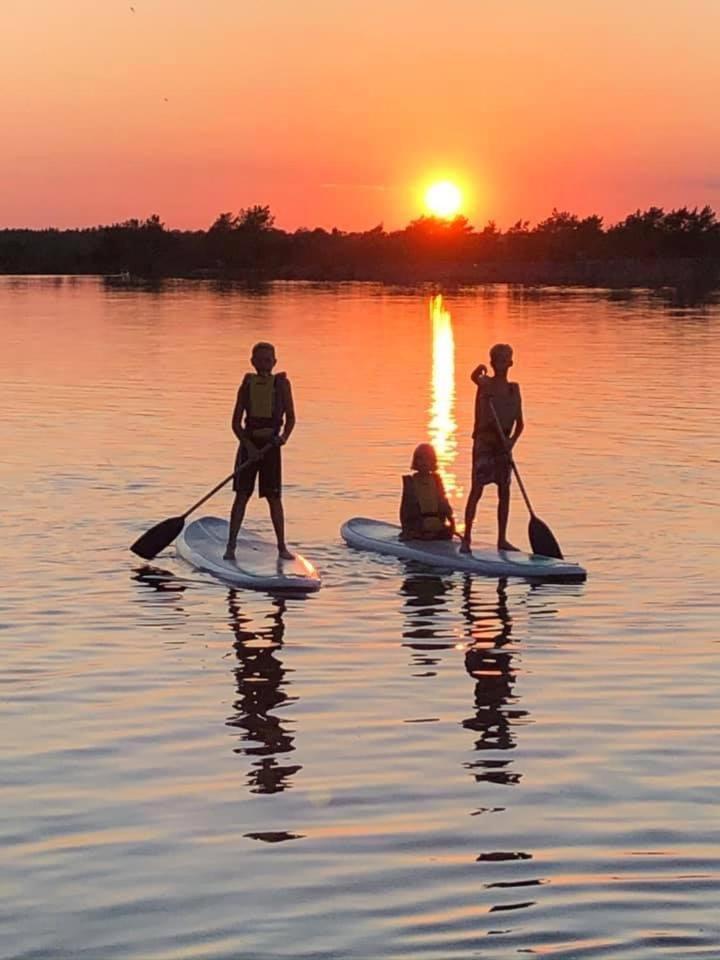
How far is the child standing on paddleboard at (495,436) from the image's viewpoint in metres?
14.4

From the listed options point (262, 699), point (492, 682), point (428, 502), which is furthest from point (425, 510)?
point (262, 699)

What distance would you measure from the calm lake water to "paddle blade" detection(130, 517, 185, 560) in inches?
6.0

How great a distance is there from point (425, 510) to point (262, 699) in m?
5.10

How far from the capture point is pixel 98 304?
7525 cm

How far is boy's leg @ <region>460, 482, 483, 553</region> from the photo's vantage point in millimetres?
14562

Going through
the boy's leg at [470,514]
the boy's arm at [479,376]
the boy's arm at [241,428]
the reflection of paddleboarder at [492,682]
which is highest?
the boy's arm at [479,376]

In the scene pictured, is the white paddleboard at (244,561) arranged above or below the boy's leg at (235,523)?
below

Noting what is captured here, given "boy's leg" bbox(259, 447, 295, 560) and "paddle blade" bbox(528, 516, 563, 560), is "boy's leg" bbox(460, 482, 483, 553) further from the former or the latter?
"boy's leg" bbox(259, 447, 295, 560)

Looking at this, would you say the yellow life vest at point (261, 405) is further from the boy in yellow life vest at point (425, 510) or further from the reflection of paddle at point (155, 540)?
the boy in yellow life vest at point (425, 510)

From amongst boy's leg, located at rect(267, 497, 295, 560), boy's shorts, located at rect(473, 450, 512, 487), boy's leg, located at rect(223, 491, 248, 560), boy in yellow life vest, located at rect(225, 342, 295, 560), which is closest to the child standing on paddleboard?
boy's shorts, located at rect(473, 450, 512, 487)

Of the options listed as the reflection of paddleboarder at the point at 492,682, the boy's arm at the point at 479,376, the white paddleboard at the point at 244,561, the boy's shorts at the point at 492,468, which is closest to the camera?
the reflection of paddleboarder at the point at 492,682

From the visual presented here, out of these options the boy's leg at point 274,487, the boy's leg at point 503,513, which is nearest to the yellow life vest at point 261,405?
the boy's leg at point 274,487

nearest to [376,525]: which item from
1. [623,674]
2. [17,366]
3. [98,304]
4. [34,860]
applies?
[623,674]

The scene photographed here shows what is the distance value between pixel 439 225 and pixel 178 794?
14032cm
